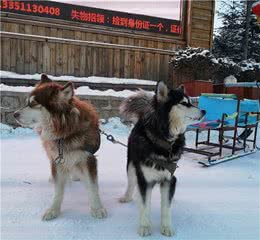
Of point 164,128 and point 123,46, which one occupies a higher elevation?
point 123,46

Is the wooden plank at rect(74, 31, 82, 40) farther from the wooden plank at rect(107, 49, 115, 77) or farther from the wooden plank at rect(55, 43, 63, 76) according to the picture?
the wooden plank at rect(107, 49, 115, 77)

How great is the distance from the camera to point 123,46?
755cm

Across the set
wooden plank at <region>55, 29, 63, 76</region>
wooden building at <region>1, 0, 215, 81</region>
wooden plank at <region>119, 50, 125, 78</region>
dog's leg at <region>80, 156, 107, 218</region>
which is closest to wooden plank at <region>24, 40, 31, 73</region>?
wooden building at <region>1, 0, 215, 81</region>

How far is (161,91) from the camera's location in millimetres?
2066

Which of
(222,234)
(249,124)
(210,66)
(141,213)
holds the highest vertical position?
(210,66)

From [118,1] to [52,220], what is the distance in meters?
6.32

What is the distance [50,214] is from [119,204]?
613mm

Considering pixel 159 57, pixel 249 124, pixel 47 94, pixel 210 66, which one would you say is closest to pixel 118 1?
pixel 159 57

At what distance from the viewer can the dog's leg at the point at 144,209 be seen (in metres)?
2.13

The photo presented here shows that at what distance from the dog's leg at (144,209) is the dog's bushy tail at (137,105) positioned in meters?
0.52

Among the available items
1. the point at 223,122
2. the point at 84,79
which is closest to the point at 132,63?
the point at 84,79

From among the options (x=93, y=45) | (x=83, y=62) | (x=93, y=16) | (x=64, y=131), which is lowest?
(x=64, y=131)

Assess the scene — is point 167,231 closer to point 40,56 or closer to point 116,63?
point 40,56

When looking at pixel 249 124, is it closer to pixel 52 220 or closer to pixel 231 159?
pixel 231 159
